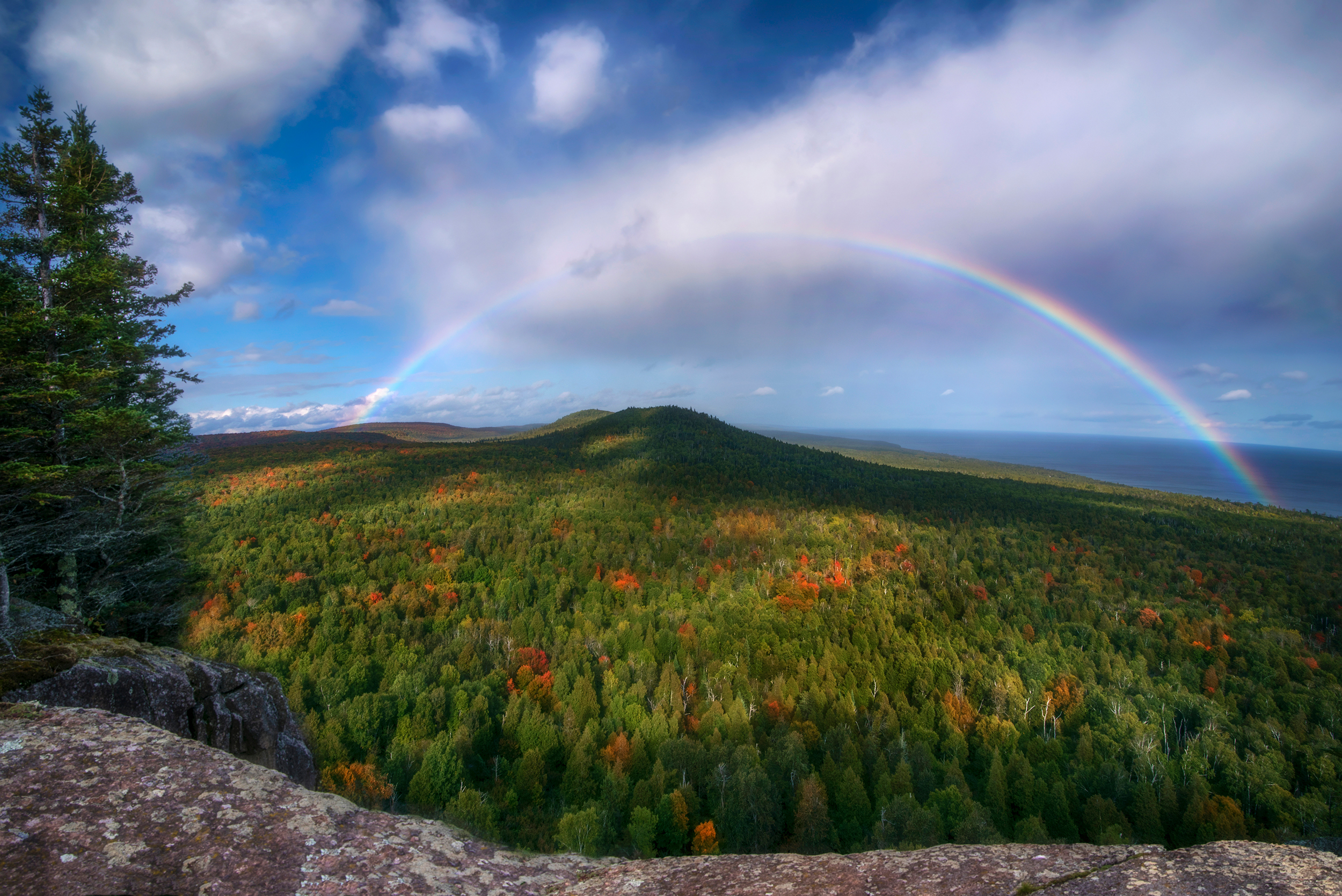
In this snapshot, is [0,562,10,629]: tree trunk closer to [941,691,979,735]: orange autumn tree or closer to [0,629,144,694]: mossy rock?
[0,629,144,694]: mossy rock

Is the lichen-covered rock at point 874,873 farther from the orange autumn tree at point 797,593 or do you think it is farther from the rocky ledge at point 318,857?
the orange autumn tree at point 797,593

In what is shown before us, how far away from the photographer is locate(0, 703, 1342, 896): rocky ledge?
5410 mm

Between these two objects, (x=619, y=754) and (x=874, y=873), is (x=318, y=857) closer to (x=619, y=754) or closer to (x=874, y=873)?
(x=874, y=873)

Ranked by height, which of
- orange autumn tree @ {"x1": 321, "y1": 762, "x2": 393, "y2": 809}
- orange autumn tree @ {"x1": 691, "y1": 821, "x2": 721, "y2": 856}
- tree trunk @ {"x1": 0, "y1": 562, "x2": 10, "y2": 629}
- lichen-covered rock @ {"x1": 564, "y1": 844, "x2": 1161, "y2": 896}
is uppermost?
tree trunk @ {"x1": 0, "y1": 562, "x2": 10, "y2": 629}

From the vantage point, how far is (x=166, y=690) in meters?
10.8

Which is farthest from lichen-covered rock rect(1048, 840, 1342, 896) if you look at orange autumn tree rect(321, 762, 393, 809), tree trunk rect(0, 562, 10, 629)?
orange autumn tree rect(321, 762, 393, 809)

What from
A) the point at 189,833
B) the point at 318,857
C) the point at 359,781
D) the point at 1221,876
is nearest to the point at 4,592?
the point at 189,833

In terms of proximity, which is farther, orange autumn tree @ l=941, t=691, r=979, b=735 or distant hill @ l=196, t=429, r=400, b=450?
distant hill @ l=196, t=429, r=400, b=450

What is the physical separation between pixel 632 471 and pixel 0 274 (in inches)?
4060

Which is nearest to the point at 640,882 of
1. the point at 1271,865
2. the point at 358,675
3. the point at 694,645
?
the point at 1271,865

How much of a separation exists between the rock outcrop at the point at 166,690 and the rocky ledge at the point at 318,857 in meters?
1.86

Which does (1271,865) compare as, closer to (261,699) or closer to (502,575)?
(261,699)

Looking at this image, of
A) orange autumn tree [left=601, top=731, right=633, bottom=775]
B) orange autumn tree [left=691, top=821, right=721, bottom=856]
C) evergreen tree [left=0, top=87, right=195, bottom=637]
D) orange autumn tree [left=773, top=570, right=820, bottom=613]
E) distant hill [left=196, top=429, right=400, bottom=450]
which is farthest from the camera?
distant hill [left=196, top=429, right=400, bottom=450]

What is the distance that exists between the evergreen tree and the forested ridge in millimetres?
4439
